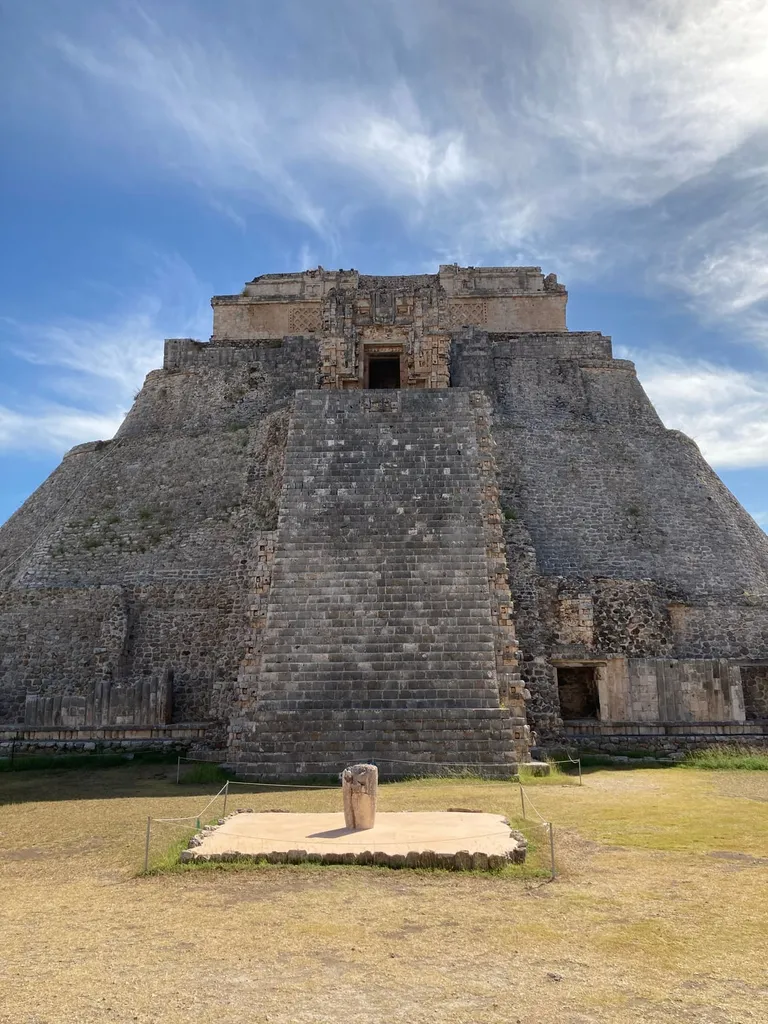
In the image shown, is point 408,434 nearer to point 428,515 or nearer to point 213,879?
point 428,515

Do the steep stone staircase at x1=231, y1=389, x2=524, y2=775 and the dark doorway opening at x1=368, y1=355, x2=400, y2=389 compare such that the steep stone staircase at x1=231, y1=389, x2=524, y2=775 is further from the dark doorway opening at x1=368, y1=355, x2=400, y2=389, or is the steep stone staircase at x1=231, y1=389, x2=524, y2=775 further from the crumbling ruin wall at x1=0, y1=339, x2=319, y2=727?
the dark doorway opening at x1=368, y1=355, x2=400, y2=389

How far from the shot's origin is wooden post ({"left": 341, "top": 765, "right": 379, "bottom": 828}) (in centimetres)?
678

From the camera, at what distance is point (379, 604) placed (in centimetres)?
1192

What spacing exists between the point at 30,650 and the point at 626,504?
12.2m

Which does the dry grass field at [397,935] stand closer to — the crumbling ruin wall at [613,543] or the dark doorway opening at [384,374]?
the crumbling ruin wall at [613,543]

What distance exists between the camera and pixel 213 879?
222 inches

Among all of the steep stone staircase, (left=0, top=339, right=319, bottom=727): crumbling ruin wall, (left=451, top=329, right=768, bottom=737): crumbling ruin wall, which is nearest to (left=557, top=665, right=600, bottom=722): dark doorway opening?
(left=451, top=329, right=768, bottom=737): crumbling ruin wall

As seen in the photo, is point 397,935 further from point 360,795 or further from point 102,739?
point 102,739

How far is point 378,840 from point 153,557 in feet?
35.2

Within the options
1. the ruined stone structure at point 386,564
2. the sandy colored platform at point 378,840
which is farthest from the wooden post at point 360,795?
the ruined stone structure at point 386,564

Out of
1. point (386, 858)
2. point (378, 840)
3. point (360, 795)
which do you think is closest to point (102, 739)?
point (360, 795)

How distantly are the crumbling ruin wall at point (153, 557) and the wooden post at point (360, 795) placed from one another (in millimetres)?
5521

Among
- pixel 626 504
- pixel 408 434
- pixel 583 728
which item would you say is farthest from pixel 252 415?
pixel 583 728

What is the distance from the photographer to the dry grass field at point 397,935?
11.6 ft
